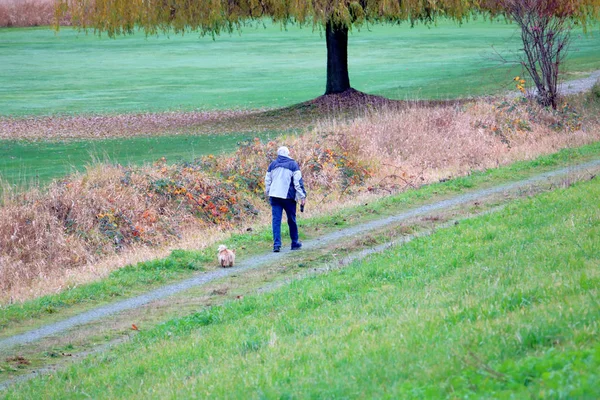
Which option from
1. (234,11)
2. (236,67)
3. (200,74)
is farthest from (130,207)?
(236,67)

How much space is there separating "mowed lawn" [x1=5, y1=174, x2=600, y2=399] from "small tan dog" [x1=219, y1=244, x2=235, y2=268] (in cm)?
225

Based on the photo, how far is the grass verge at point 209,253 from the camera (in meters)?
10.9

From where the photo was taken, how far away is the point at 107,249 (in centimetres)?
1595

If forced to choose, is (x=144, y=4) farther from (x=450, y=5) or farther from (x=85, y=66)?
(x=85, y=66)

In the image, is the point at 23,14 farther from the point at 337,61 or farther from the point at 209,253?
the point at 209,253

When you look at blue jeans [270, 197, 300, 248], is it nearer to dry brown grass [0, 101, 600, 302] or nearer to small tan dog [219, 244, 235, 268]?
small tan dog [219, 244, 235, 268]

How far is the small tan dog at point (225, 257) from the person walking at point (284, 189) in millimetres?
1111

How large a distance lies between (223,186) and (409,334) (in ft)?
40.2

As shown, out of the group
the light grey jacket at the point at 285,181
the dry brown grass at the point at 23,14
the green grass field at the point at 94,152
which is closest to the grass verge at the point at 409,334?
the light grey jacket at the point at 285,181

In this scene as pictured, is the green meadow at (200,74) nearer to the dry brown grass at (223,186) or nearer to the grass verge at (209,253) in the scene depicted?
the dry brown grass at (223,186)

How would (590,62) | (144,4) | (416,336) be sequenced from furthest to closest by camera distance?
(590,62)
(144,4)
(416,336)

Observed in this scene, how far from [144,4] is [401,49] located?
38.0 meters

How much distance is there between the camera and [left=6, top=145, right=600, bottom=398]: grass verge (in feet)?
18.1

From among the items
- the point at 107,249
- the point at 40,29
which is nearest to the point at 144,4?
the point at 107,249
